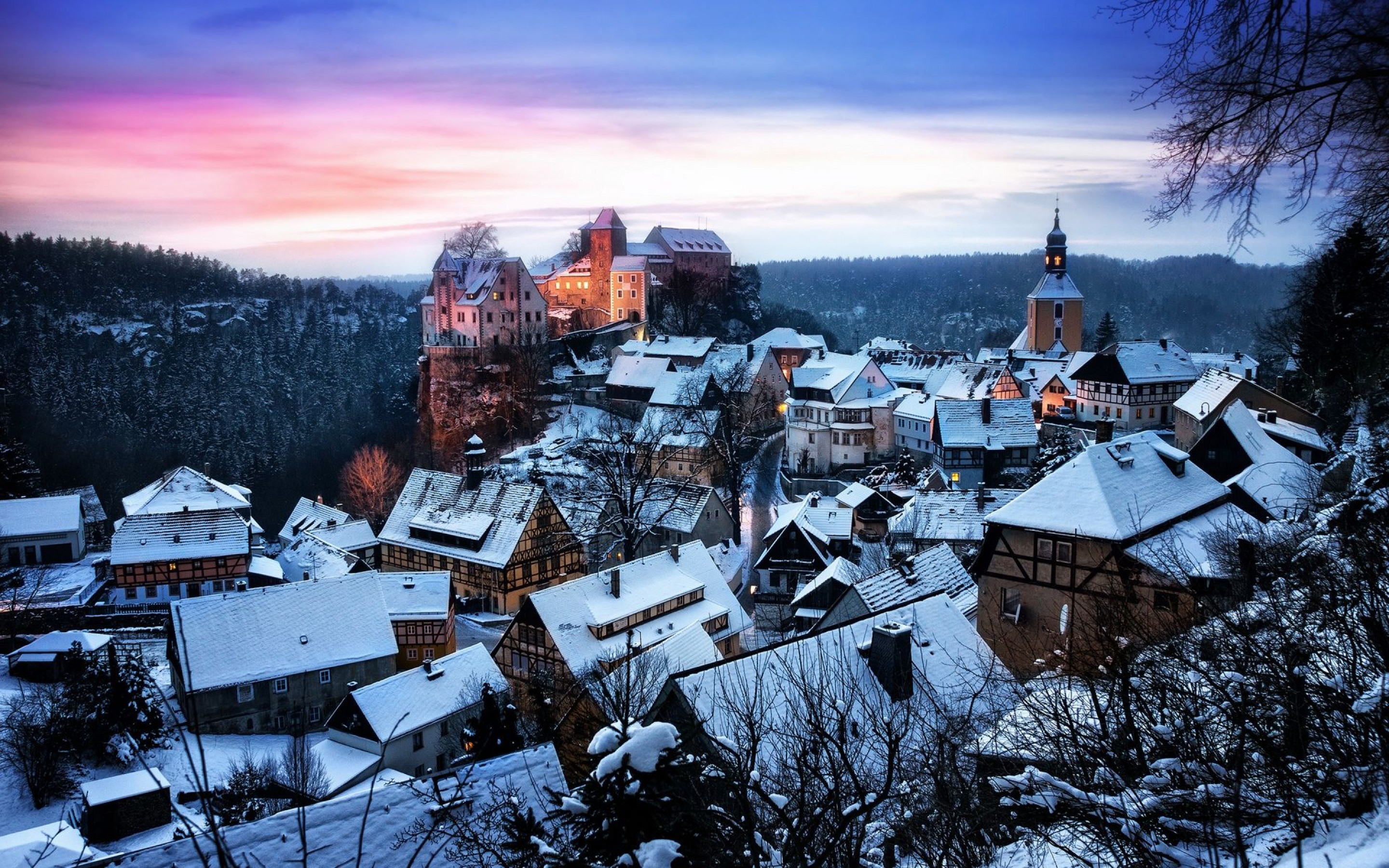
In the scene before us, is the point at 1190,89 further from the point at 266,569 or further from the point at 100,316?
the point at 100,316

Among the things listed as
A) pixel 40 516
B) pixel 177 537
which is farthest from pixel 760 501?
pixel 40 516

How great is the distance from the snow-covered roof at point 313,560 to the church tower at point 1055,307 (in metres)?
51.1

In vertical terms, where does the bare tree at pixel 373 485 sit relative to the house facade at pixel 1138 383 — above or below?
below

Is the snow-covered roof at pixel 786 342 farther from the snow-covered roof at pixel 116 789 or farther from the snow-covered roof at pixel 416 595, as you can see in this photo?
the snow-covered roof at pixel 116 789

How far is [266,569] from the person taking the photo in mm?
38000

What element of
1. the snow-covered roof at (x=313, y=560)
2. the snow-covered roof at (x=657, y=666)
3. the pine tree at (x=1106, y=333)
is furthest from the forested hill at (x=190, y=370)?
the pine tree at (x=1106, y=333)

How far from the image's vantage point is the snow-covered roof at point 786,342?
69.5 m

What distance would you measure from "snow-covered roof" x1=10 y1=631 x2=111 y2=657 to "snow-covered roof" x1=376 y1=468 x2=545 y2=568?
13419 millimetres

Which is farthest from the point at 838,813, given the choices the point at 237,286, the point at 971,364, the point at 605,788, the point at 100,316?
the point at 237,286

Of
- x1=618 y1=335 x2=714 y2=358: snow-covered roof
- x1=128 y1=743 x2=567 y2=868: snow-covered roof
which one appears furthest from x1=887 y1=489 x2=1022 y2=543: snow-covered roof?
x1=618 y1=335 x2=714 y2=358: snow-covered roof

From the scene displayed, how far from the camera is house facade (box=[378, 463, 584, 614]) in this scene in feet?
Answer: 120

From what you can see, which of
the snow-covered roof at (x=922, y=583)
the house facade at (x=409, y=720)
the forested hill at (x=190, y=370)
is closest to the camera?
the house facade at (x=409, y=720)

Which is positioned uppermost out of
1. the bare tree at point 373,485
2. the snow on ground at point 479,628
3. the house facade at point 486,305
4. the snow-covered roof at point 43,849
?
the house facade at point 486,305

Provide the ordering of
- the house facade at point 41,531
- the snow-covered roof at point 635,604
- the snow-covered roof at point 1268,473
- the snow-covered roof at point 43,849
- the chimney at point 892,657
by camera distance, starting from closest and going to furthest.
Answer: the snow-covered roof at point 43,849, the chimney at point 892,657, the snow-covered roof at point 1268,473, the snow-covered roof at point 635,604, the house facade at point 41,531
